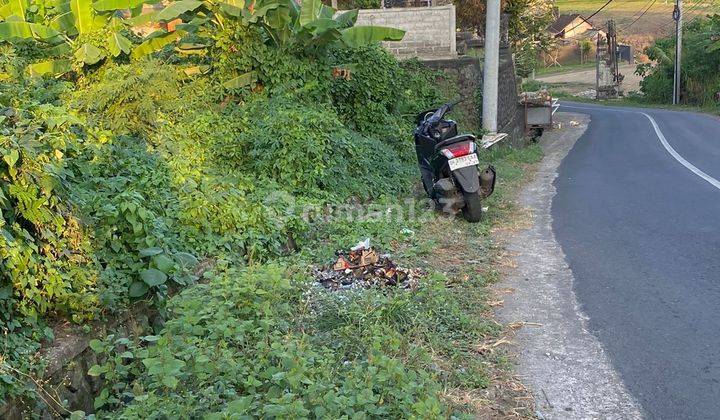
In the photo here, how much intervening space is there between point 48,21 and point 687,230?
377 inches

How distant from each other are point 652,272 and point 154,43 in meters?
8.34

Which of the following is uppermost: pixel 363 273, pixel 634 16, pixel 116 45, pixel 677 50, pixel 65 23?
pixel 634 16

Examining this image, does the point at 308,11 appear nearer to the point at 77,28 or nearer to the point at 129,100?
the point at 129,100

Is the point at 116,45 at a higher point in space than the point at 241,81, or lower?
higher

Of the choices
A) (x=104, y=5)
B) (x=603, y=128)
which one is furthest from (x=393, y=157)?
(x=603, y=128)

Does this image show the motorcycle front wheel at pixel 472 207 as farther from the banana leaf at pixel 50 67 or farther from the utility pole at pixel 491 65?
the utility pole at pixel 491 65

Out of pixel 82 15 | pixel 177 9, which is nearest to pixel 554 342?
pixel 177 9

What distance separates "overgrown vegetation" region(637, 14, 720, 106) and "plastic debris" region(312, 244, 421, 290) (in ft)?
128

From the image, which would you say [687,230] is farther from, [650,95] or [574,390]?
[650,95]

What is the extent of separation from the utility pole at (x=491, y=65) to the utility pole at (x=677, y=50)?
101 feet

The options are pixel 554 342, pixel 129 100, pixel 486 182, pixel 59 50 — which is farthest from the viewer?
pixel 59 50

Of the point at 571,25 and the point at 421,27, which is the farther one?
the point at 571,25

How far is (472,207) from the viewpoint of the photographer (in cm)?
870

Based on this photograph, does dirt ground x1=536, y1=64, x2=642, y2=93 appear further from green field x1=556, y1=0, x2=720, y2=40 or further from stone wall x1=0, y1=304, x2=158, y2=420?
stone wall x1=0, y1=304, x2=158, y2=420
